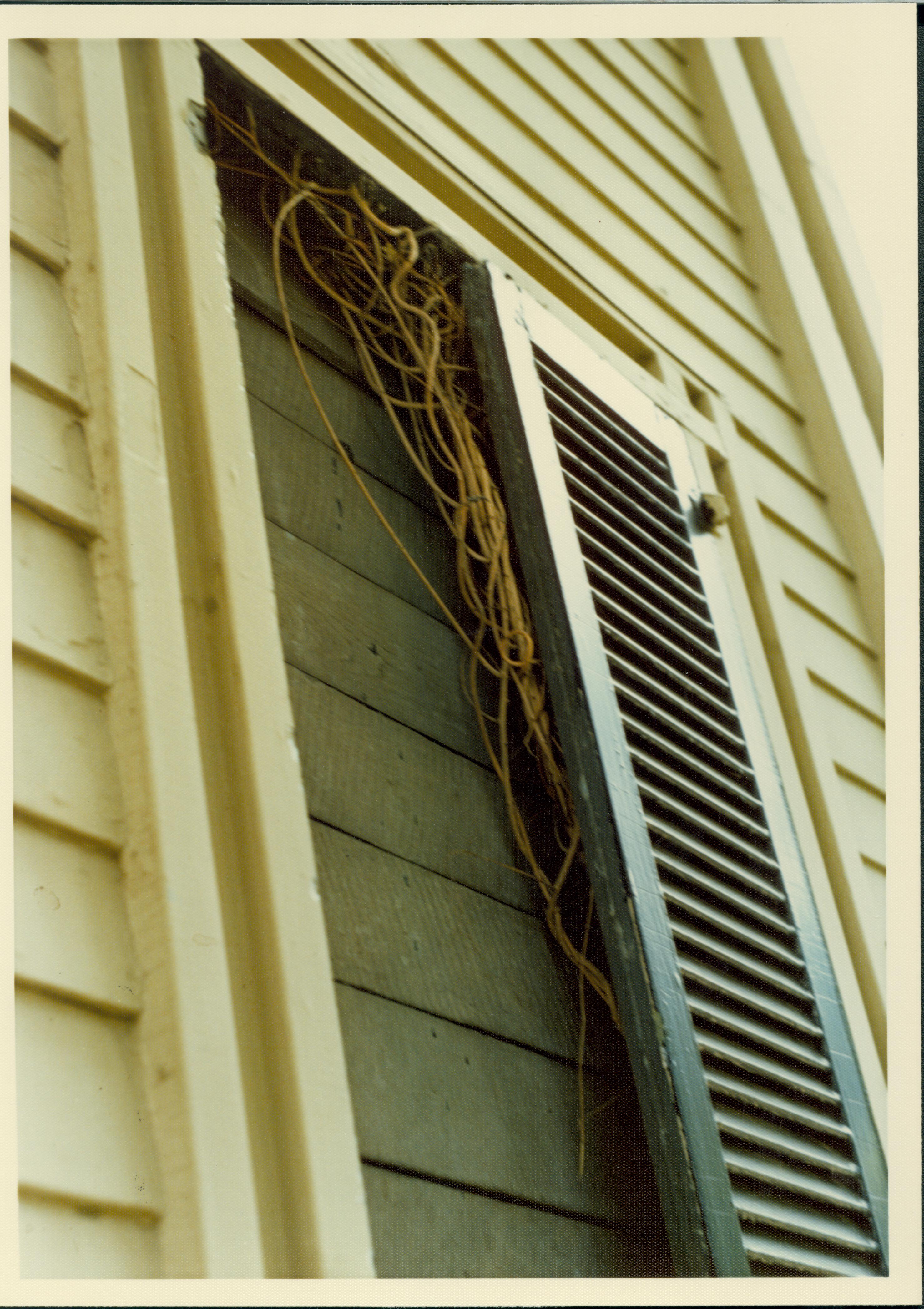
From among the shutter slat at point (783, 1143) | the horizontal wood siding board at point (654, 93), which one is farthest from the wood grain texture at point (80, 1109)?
the horizontal wood siding board at point (654, 93)

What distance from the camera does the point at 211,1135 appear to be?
884mm

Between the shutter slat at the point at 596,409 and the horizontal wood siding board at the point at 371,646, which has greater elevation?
the shutter slat at the point at 596,409

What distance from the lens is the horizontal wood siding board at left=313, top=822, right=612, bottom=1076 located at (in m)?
1.22

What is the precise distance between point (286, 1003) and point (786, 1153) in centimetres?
70

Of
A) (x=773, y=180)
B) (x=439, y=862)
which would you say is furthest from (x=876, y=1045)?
(x=773, y=180)

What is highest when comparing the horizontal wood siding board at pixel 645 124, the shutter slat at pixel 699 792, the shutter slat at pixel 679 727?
the horizontal wood siding board at pixel 645 124

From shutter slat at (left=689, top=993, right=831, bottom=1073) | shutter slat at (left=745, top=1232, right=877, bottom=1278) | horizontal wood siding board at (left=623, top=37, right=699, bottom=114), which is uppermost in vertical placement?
horizontal wood siding board at (left=623, top=37, right=699, bottom=114)

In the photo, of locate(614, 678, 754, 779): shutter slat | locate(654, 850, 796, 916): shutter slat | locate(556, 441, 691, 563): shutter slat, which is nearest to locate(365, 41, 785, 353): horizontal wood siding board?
locate(556, 441, 691, 563): shutter slat

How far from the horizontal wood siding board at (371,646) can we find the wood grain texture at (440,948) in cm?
19

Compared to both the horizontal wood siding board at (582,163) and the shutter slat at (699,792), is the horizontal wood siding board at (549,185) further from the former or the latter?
the shutter slat at (699,792)

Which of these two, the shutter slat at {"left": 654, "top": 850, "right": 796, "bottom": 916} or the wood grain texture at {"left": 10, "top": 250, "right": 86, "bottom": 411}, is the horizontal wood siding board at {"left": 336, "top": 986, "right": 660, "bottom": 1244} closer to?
the shutter slat at {"left": 654, "top": 850, "right": 796, "bottom": 916}

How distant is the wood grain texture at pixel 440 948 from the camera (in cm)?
122

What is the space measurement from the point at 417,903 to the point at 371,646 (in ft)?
1.01

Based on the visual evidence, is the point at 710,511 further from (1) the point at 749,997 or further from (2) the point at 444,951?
(2) the point at 444,951
